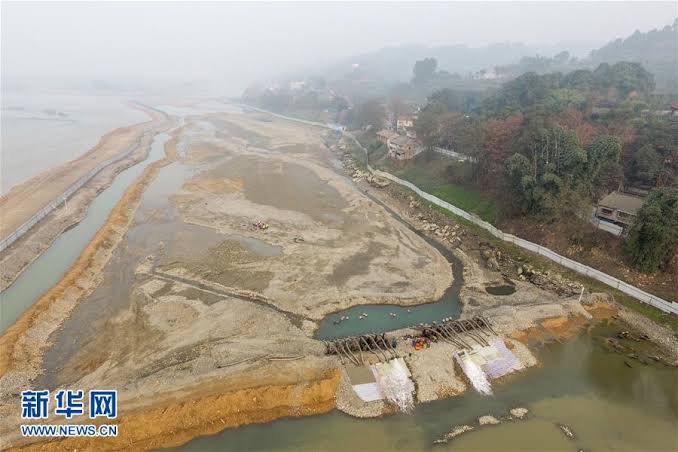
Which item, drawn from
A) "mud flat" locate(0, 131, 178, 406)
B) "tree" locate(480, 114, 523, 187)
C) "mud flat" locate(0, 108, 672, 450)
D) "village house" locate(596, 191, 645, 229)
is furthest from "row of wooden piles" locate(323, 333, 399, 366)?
"tree" locate(480, 114, 523, 187)

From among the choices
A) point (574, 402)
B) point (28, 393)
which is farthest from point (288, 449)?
Answer: point (574, 402)

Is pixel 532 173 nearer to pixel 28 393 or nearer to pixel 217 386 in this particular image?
pixel 217 386

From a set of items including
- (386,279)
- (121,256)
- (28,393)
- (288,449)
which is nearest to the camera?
(288,449)

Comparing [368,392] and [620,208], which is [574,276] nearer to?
[620,208]

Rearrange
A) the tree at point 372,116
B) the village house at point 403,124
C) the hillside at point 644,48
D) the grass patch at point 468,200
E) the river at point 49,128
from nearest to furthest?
the grass patch at point 468,200, the river at point 49,128, the village house at point 403,124, the tree at point 372,116, the hillside at point 644,48

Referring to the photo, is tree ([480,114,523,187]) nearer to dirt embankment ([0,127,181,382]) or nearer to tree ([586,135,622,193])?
tree ([586,135,622,193])

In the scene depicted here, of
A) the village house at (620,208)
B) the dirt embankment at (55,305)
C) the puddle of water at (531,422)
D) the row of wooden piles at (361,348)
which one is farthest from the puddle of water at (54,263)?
the village house at (620,208)

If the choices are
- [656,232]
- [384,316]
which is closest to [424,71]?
[656,232]

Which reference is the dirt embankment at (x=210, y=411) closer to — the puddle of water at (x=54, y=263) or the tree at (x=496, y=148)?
the puddle of water at (x=54, y=263)
